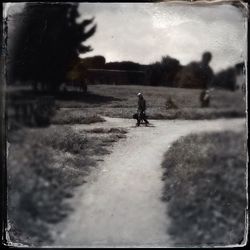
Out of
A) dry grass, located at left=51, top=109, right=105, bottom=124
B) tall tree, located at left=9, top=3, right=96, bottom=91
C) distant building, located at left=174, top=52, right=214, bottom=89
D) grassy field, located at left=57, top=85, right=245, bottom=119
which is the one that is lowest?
dry grass, located at left=51, top=109, right=105, bottom=124

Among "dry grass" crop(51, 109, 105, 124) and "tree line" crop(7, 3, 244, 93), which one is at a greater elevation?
"tree line" crop(7, 3, 244, 93)

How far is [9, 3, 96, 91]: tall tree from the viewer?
2.71 meters

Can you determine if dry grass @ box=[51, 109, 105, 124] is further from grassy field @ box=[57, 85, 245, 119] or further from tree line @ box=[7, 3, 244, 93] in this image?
tree line @ box=[7, 3, 244, 93]

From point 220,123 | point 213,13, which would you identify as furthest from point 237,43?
point 220,123

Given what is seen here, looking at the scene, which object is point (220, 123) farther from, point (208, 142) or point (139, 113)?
point (139, 113)

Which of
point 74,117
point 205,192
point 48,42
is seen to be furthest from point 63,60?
point 205,192

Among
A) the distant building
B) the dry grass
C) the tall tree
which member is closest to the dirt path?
the dry grass

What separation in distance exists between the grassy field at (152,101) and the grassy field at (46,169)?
0.37ft

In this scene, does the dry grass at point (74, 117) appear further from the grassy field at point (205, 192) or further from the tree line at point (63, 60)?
→ the grassy field at point (205, 192)

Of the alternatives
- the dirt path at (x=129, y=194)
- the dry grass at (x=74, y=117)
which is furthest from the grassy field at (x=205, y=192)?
the dry grass at (x=74, y=117)

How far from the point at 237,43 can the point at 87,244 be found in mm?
1242

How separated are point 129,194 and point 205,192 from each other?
1.25ft

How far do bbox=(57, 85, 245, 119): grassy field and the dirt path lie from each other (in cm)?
5

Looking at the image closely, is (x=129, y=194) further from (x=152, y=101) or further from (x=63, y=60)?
(x=63, y=60)
